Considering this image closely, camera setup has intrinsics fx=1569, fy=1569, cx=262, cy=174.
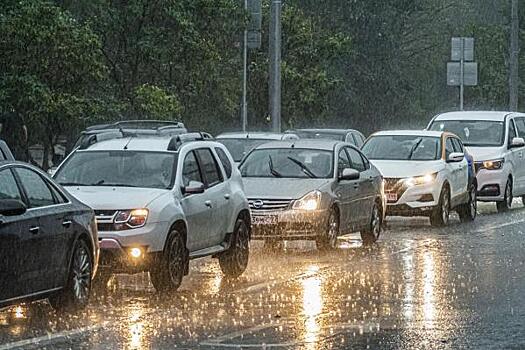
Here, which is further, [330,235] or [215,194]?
[330,235]

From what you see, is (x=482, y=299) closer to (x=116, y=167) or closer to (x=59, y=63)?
(x=116, y=167)

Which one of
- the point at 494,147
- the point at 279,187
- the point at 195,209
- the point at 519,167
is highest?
the point at 195,209

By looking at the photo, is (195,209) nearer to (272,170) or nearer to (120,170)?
(120,170)

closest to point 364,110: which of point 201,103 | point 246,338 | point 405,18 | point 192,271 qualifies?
point 405,18

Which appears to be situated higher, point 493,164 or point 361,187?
point 361,187

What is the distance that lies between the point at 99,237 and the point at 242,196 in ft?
9.15

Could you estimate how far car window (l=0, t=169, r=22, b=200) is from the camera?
41.1 feet

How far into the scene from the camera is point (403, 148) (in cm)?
2661

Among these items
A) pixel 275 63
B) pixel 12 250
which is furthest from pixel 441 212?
pixel 12 250

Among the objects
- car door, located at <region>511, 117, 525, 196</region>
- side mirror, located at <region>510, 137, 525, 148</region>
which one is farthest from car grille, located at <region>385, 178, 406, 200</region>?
car door, located at <region>511, 117, 525, 196</region>

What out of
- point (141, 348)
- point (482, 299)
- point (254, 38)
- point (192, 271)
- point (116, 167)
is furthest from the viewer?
point (254, 38)

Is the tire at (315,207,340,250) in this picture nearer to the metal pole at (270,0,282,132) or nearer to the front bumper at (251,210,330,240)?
the front bumper at (251,210,330,240)

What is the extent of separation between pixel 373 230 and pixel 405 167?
4132mm

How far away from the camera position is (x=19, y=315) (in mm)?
13211
